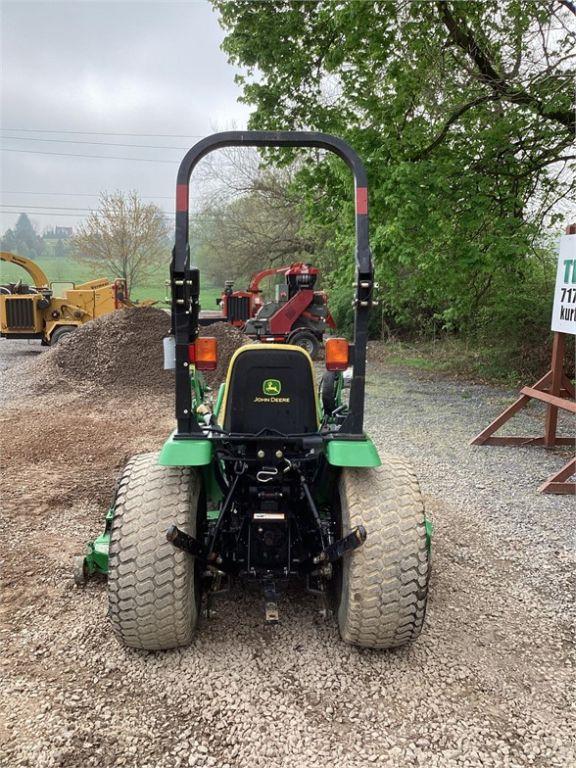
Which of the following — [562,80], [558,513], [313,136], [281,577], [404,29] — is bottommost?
[558,513]

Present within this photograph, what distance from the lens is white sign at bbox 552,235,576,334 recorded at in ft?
17.3

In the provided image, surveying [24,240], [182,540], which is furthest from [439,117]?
[24,240]

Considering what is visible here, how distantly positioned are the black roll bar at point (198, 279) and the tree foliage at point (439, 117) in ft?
14.8

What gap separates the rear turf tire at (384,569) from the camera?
2439 millimetres

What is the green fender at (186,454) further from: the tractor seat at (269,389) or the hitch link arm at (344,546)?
the hitch link arm at (344,546)

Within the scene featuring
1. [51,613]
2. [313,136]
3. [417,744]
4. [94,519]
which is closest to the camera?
[417,744]

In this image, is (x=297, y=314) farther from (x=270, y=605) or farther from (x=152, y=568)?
(x=152, y=568)

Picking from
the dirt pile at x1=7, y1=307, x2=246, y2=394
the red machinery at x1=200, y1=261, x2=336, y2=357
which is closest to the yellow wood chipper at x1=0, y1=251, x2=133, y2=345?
the dirt pile at x1=7, y1=307, x2=246, y2=394

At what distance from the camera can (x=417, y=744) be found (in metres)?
2.15

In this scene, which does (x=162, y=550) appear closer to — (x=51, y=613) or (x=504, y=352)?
(x=51, y=613)

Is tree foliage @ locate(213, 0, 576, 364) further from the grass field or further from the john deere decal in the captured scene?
the grass field

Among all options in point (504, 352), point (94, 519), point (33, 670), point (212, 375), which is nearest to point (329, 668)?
point (33, 670)

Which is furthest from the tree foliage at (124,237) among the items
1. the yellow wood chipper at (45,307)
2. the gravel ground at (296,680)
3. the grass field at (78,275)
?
the gravel ground at (296,680)

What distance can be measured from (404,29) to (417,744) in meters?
7.91
